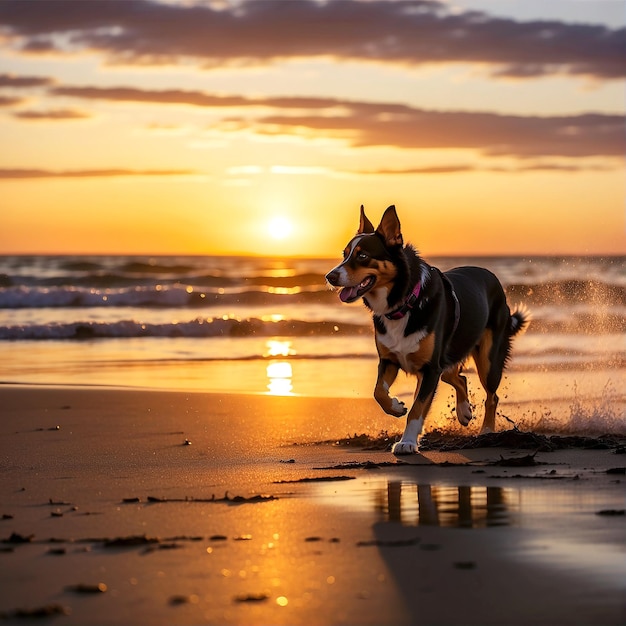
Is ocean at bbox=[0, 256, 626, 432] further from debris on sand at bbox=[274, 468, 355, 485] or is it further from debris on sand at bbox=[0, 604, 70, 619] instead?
debris on sand at bbox=[0, 604, 70, 619]

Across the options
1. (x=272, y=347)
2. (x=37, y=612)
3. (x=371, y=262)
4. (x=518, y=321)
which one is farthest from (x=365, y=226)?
(x=272, y=347)

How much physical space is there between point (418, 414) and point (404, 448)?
336 mm

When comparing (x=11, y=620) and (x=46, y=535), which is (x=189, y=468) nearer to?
(x=46, y=535)

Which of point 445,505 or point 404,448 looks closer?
point 445,505

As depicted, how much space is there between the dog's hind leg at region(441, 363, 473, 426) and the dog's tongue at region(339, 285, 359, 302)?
1503mm

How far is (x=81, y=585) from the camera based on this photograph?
3.94 m

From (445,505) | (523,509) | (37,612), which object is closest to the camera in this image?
(37,612)

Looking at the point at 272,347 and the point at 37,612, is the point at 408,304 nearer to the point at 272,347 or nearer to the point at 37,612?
the point at 37,612

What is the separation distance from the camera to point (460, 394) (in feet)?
29.2

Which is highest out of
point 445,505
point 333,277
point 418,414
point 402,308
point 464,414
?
point 333,277

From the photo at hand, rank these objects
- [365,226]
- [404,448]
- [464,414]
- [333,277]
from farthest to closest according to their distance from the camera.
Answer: [464,414] < [365,226] < [333,277] < [404,448]

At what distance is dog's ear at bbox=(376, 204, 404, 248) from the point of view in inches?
300

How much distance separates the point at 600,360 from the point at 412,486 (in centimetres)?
861

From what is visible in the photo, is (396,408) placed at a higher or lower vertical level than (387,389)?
lower
